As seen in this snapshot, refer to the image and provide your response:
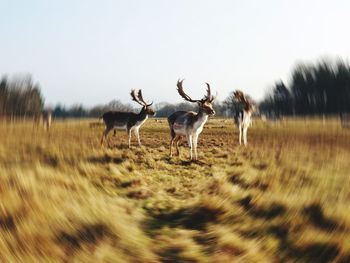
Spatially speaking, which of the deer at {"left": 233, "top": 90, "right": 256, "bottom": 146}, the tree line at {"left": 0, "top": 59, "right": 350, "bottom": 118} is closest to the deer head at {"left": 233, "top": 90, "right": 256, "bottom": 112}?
the deer at {"left": 233, "top": 90, "right": 256, "bottom": 146}

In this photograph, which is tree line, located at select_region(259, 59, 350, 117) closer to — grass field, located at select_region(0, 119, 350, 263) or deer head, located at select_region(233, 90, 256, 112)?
deer head, located at select_region(233, 90, 256, 112)

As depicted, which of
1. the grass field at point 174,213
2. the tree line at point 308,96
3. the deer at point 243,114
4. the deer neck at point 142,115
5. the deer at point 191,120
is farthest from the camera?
the tree line at point 308,96

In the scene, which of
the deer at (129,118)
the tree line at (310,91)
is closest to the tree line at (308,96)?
the tree line at (310,91)

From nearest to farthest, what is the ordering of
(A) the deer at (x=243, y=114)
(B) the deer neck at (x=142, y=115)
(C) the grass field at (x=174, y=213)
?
1. (C) the grass field at (x=174, y=213)
2. (A) the deer at (x=243, y=114)
3. (B) the deer neck at (x=142, y=115)

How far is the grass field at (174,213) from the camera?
5.13m

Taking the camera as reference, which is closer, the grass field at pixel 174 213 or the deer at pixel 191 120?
the grass field at pixel 174 213

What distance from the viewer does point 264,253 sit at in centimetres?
561

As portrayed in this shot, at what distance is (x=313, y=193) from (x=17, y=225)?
4447 millimetres

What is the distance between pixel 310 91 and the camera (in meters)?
62.7

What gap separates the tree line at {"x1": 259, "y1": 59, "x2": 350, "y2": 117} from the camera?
195 ft

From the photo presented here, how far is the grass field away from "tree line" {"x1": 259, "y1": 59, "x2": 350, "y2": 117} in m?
50.4

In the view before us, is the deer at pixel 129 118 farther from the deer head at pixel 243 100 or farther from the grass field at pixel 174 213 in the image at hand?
the grass field at pixel 174 213

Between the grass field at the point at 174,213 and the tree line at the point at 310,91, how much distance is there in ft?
165

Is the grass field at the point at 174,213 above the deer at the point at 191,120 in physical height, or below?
below
